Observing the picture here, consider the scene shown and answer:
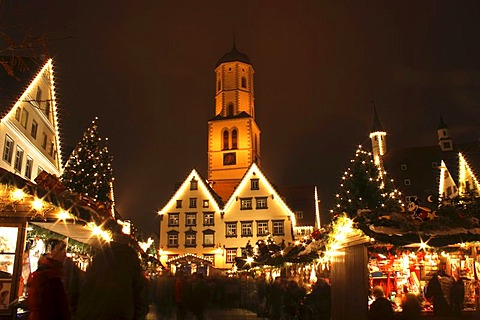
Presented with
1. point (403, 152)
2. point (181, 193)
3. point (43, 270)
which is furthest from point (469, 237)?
point (403, 152)

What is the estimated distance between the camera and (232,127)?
6144 centimetres

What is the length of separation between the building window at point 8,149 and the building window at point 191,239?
25.1 meters

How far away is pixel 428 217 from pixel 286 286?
6.18m

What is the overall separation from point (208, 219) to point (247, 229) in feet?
14.5

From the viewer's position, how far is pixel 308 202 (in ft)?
179

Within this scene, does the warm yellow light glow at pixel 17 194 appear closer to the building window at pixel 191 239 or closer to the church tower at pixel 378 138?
the building window at pixel 191 239

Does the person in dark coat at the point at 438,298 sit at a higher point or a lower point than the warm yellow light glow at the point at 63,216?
lower

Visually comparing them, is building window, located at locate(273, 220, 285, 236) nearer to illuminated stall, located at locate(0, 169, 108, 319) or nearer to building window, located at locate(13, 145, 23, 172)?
building window, located at locate(13, 145, 23, 172)

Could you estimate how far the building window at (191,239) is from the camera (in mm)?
48156

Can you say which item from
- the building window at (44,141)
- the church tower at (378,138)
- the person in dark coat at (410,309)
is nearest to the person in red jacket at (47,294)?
the person in dark coat at (410,309)

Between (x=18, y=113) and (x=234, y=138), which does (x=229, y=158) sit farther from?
(x=18, y=113)

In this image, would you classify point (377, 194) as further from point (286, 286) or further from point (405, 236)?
point (405, 236)

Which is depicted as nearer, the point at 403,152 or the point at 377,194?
the point at 377,194

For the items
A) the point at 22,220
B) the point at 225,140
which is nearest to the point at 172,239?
the point at 225,140
